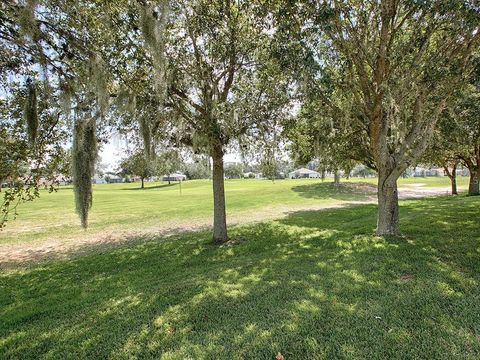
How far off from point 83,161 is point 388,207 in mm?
6034

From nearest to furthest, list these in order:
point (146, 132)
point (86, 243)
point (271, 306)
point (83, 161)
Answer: point (271, 306)
point (83, 161)
point (146, 132)
point (86, 243)

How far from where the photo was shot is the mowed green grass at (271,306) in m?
2.69

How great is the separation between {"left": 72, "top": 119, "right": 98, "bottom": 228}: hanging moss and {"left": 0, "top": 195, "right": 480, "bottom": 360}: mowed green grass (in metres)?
1.54

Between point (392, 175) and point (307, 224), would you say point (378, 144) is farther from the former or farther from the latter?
point (307, 224)

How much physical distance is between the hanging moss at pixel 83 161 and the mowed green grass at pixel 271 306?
1.54m

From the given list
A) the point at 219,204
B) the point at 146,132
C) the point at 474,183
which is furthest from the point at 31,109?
the point at 474,183

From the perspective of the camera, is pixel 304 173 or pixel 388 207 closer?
pixel 388 207

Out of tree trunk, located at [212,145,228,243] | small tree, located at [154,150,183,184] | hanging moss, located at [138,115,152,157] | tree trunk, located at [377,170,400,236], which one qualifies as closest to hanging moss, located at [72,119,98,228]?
hanging moss, located at [138,115,152,157]

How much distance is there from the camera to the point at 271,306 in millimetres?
3455

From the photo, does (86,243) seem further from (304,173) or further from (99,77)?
(304,173)

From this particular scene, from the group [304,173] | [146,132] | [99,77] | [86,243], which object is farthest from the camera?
[304,173]

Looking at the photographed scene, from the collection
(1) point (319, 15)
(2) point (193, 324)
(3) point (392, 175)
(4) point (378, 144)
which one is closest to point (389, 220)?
(3) point (392, 175)

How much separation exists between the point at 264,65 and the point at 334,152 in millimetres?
4056

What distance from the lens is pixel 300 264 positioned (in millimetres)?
5168
